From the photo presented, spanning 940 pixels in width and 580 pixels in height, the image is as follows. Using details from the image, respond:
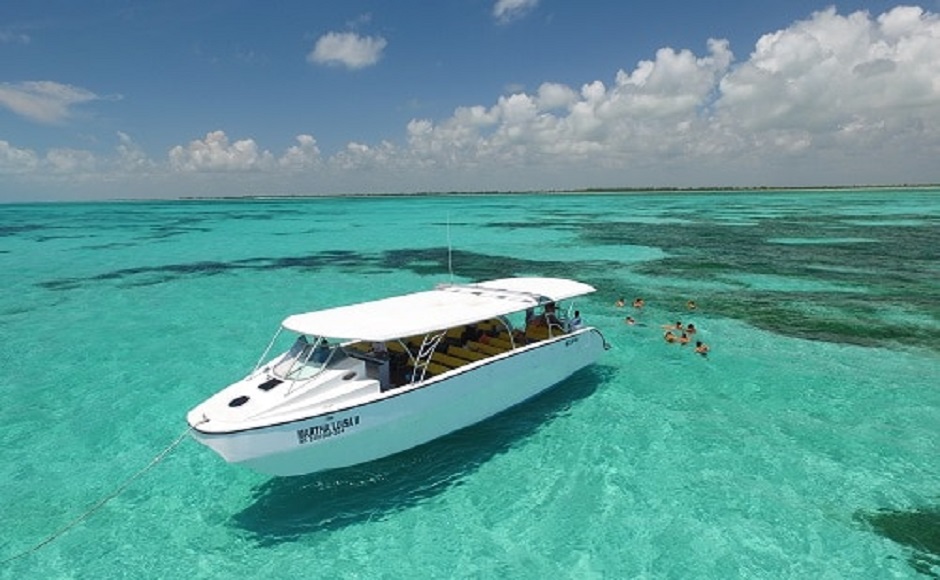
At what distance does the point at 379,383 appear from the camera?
10500 mm

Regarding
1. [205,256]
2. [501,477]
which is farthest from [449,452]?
[205,256]

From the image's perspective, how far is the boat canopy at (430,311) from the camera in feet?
35.8

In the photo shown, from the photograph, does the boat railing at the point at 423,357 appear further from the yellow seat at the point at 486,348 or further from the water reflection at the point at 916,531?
the water reflection at the point at 916,531

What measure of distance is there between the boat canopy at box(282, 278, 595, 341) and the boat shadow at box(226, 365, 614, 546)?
254cm

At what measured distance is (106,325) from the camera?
76.4ft

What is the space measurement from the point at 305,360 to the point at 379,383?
63.4 inches

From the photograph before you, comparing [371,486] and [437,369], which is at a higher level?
[437,369]

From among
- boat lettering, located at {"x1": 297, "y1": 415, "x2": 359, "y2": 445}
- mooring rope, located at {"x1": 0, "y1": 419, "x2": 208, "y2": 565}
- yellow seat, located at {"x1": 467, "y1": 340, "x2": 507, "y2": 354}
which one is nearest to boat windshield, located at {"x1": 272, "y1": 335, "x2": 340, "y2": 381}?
boat lettering, located at {"x1": 297, "y1": 415, "x2": 359, "y2": 445}

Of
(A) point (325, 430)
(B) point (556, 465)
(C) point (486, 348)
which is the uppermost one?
(C) point (486, 348)

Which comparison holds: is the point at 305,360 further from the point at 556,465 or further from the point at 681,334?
the point at 681,334

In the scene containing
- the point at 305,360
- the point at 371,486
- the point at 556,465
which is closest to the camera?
the point at 371,486

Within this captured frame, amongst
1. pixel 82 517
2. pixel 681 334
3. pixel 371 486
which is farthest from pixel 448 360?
pixel 681 334

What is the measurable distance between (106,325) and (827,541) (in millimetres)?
25087

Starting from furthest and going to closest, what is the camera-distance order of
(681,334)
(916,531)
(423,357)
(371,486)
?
(681,334) < (423,357) < (371,486) < (916,531)
